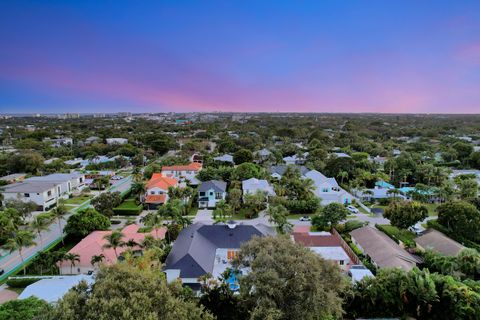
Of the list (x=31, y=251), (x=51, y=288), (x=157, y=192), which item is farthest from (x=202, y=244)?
(x=157, y=192)

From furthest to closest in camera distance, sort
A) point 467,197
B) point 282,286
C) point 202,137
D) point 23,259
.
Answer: point 202,137 < point 467,197 < point 23,259 < point 282,286

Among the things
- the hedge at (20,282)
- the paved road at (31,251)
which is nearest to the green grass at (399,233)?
the hedge at (20,282)

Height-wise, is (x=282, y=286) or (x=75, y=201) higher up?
(x=282, y=286)

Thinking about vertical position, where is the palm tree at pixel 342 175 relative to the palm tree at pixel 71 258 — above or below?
above

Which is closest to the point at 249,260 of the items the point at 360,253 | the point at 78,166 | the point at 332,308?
the point at 332,308

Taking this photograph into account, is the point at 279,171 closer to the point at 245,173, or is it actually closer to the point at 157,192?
the point at 245,173

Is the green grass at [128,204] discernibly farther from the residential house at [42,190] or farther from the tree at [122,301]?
the tree at [122,301]

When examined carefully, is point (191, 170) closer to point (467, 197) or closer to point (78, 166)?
point (78, 166)
